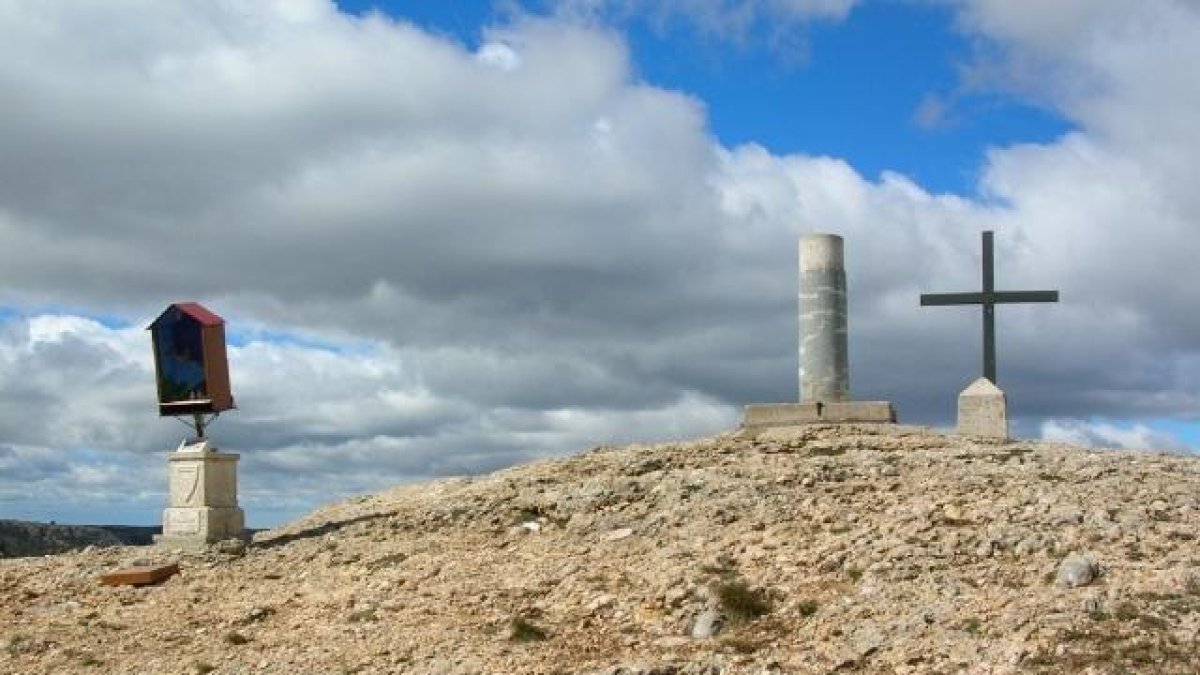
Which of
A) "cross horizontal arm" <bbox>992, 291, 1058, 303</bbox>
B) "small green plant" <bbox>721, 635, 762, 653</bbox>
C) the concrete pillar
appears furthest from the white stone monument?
"small green plant" <bbox>721, 635, 762, 653</bbox>

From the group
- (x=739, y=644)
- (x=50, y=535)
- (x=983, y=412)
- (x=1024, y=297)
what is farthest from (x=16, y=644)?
(x=50, y=535)

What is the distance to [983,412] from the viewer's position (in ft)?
81.7

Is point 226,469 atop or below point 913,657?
atop

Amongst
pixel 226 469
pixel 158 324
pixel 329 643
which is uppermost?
pixel 158 324

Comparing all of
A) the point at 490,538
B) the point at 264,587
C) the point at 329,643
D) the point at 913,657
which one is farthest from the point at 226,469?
the point at 913,657

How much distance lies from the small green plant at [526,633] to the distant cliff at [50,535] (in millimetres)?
23869

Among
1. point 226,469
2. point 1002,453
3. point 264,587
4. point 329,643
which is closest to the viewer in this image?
point 329,643

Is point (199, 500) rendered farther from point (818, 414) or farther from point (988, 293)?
point (988, 293)

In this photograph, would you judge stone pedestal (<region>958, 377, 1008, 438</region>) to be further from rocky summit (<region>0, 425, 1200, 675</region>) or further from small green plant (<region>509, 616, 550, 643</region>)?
small green plant (<region>509, 616, 550, 643</region>)

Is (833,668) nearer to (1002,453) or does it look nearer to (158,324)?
(1002,453)

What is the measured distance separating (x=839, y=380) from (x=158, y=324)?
12.8 m

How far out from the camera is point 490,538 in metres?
18.6

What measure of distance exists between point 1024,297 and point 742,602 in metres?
15.6

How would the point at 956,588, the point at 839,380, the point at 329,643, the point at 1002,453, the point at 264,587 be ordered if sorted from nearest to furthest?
the point at 956,588 < the point at 329,643 < the point at 264,587 < the point at 1002,453 < the point at 839,380
